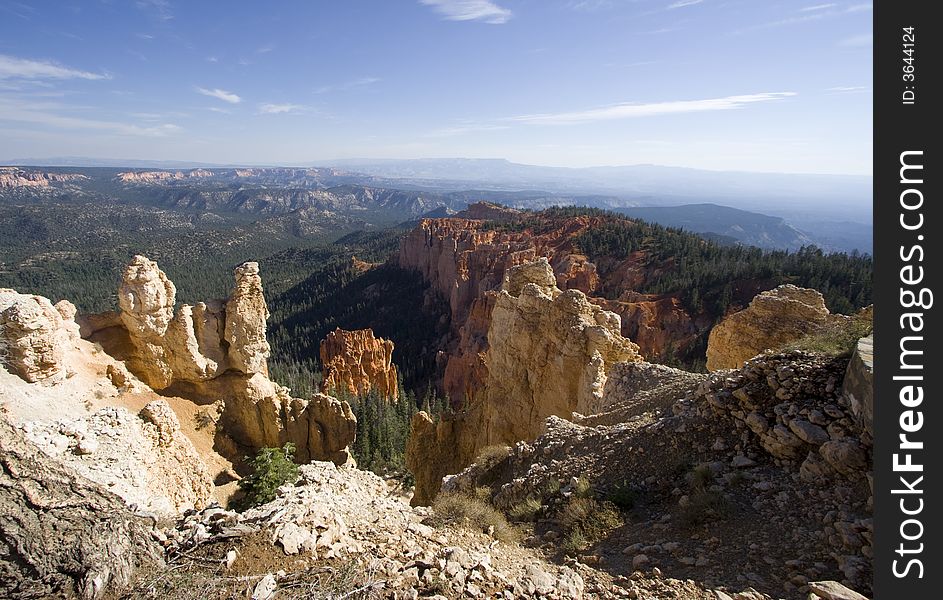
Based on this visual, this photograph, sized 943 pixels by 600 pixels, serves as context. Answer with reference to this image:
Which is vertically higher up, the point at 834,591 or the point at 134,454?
the point at 834,591

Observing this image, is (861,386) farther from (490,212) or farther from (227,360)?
(490,212)

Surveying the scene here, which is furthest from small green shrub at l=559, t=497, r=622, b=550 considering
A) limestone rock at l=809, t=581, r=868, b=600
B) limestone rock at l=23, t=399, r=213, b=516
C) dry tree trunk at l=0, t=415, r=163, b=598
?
limestone rock at l=23, t=399, r=213, b=516

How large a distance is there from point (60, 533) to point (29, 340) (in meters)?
9.23

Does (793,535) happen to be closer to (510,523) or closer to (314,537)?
(510,523)

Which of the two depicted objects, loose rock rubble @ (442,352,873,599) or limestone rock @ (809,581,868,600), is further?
loose rock rubble @ (442,352,873,599)

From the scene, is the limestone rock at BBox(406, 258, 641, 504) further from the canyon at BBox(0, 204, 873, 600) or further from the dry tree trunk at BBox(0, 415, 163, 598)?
the dry tree trunk at BBox(0, 415, 163, 598)

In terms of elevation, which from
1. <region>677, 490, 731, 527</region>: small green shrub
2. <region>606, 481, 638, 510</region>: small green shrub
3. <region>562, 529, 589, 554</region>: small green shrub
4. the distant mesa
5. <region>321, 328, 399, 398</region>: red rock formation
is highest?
the distant mesa

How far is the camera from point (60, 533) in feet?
16.7

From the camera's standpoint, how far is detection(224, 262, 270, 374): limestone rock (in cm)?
1891

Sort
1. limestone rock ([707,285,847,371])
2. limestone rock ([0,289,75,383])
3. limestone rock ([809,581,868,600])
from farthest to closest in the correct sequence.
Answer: limestone rock ([707,285,847,371]) < limestone rock ([0,289,75,383]) < limestone rock ([809,581,868,600])

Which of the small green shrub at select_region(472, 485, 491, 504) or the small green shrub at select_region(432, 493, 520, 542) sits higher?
the small green shrub at select_region(432, 493, 520, 542)

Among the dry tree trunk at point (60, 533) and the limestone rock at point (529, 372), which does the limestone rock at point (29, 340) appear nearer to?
the dry tree trunk at point (60, 533)

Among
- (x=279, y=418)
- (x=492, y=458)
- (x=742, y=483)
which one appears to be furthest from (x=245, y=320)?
(x=742, y=483)

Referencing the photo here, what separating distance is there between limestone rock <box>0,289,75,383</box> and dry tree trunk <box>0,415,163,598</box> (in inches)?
279
